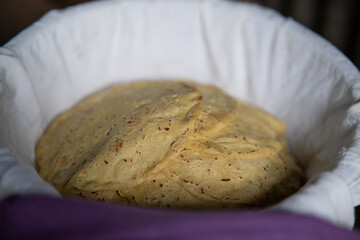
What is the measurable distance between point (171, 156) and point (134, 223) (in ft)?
1.11

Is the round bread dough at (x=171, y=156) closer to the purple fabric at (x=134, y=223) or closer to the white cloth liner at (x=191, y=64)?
the white cloth liner at (x=191, y=64)

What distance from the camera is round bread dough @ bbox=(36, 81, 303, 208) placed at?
799mm

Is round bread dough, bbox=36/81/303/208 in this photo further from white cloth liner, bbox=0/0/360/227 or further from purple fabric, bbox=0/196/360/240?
purple fabric, bbox=0/196/360/240

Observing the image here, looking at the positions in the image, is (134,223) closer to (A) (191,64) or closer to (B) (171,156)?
(B) (171,156)

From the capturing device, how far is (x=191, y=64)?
126cm

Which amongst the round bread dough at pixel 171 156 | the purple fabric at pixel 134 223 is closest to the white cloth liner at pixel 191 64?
the round bread dough at pixel 171 156

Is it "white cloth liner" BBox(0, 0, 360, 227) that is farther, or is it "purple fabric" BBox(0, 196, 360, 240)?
"white cloth liner" BBox(0, 0, 360, 227)

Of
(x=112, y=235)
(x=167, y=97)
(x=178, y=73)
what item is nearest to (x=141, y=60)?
(x=178, y=73)

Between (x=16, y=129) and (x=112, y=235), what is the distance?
1.56ft

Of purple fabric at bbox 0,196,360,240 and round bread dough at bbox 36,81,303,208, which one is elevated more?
purple fabric at bbox 0,196,360,240

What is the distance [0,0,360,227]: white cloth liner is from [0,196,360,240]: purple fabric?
0.77 feet

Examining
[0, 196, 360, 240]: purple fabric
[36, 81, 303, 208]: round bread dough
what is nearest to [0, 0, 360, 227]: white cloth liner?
[36, 81, 303, 208]: round bread dough

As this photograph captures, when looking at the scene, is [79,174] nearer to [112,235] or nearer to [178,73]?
[112,235]

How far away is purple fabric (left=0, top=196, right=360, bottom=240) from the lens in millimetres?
457
